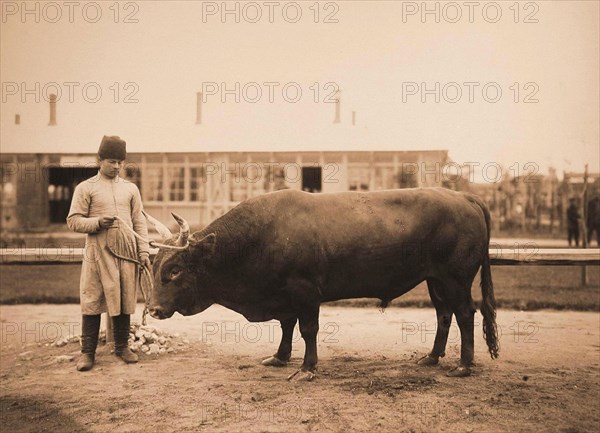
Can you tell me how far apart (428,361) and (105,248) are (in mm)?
3601

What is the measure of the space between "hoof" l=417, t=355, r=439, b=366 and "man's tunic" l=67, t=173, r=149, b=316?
3130mm

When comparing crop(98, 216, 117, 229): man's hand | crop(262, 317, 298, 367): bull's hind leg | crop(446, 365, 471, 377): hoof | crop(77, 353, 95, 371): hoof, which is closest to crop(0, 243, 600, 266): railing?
crop(98, 216, 117, 229): man's hand

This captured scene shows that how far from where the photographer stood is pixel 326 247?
5504 millimetres

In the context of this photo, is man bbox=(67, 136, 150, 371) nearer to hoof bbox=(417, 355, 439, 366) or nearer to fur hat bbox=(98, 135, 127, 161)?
fur hat bbox=(98, 135, 127, 161)

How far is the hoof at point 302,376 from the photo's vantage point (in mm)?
5289

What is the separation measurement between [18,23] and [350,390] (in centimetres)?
630

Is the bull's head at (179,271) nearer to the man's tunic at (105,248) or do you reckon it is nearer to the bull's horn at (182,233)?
the bull's horn at (182,233)

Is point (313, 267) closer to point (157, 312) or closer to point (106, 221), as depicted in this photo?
point (157, 312)

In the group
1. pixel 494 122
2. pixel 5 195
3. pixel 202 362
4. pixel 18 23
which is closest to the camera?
pixel 202 362

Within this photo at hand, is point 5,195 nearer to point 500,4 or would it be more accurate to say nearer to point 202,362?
point 202,362

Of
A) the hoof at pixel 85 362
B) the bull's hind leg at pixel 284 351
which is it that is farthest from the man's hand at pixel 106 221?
the bull's hind leg at pixel 284 351

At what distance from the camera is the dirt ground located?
14.1 ft

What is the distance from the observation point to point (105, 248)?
582 centimetres

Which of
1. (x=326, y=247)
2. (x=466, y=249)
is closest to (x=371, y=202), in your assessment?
(x=326, y=247)
